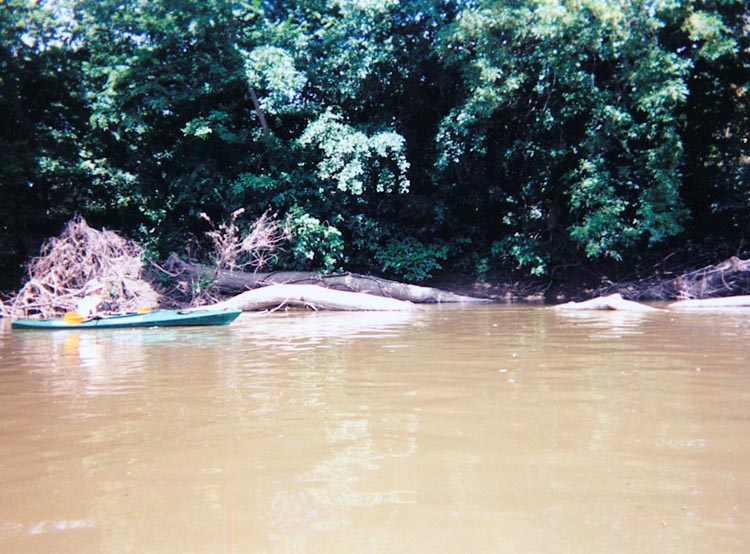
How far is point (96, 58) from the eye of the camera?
59.8ft

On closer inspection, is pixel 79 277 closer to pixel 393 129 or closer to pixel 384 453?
pixel 393 129

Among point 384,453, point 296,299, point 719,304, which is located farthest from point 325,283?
point 384,453

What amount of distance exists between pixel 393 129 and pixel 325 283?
5.08 metres

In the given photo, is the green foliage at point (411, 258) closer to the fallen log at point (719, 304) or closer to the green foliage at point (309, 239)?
the green foliage at point (309, 239)

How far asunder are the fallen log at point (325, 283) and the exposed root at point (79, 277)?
1.26m

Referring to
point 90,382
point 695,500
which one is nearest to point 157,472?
point 695,500

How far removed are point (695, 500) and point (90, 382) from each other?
501cm

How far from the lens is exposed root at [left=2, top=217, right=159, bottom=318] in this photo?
45.8 feet

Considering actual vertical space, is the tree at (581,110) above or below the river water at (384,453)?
above

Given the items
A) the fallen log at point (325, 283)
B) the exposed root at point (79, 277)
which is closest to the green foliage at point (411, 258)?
the fallen log at point (325, 283)

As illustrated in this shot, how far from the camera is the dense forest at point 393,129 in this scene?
50.4ft

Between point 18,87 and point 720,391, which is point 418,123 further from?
point 720,391

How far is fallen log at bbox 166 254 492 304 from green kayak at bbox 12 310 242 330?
4982 millimetres

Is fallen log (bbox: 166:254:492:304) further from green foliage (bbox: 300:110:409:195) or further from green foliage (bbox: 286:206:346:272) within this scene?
green foliage (bbox: 300:110:409:195)
